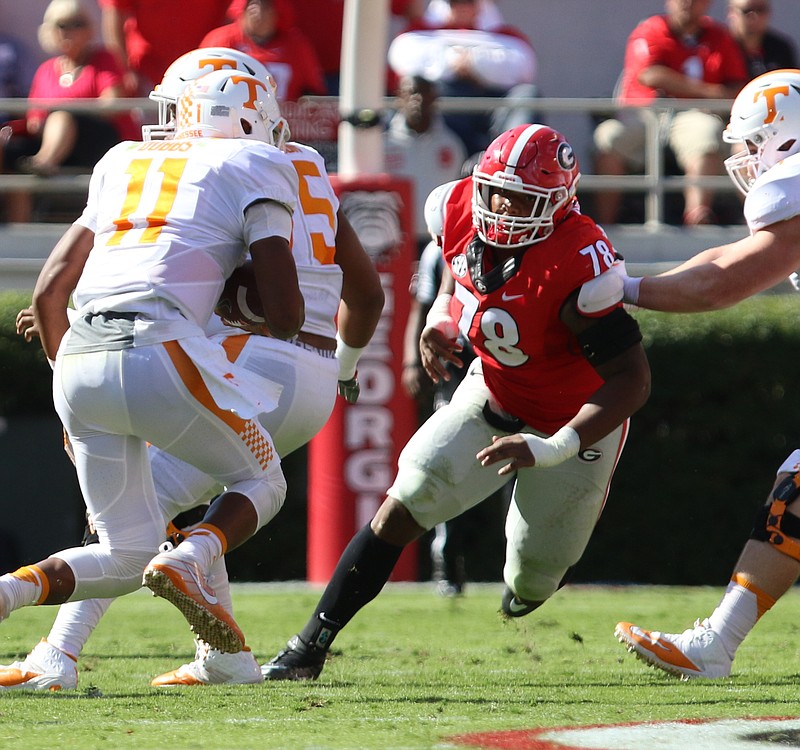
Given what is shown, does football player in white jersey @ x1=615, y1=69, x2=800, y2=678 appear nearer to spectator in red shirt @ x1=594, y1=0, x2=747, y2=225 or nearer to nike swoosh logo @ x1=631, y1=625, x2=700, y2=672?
nike swoosh logo @ x1=631, y1=625, x2=700, y2=672

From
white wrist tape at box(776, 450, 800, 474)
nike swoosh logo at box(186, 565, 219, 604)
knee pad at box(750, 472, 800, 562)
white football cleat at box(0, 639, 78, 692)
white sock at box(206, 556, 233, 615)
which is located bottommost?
white football cleat at box(0, 639, 78, 692)

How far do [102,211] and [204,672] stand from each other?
4.73 ft

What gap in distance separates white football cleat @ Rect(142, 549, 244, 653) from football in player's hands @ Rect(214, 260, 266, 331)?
77 centimetres

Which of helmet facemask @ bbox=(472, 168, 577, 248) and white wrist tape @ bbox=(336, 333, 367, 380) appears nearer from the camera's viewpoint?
helmet facemask @ bbox=(472, 168, 577, 248)

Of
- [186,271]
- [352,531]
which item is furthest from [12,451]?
[186,271]

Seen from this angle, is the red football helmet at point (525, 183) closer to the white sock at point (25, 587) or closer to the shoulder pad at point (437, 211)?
the shoulder pad at point (437, 211)

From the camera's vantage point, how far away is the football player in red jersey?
4.38 m

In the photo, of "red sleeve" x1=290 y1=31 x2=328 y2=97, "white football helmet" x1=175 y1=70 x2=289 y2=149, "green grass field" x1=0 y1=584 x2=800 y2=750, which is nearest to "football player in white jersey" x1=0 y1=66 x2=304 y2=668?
"white football helmet" x1=175 y1=70 x2=289 y2=149

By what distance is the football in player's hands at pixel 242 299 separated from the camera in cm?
420

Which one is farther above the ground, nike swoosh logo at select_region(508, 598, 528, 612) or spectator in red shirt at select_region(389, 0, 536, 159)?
spectator in red shirt at select_region(389, 0, 536, 159)

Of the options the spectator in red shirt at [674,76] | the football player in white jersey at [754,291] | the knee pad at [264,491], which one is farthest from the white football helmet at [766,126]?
the spectator in red shirt at [674,76]

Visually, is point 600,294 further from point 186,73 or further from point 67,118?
point 67,118

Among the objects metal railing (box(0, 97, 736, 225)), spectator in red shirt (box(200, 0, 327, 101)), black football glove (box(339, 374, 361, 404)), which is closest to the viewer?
black football glove (box(339, 374, 361, 404))

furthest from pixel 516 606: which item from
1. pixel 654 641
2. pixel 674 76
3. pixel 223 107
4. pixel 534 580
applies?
pixel 674 76
